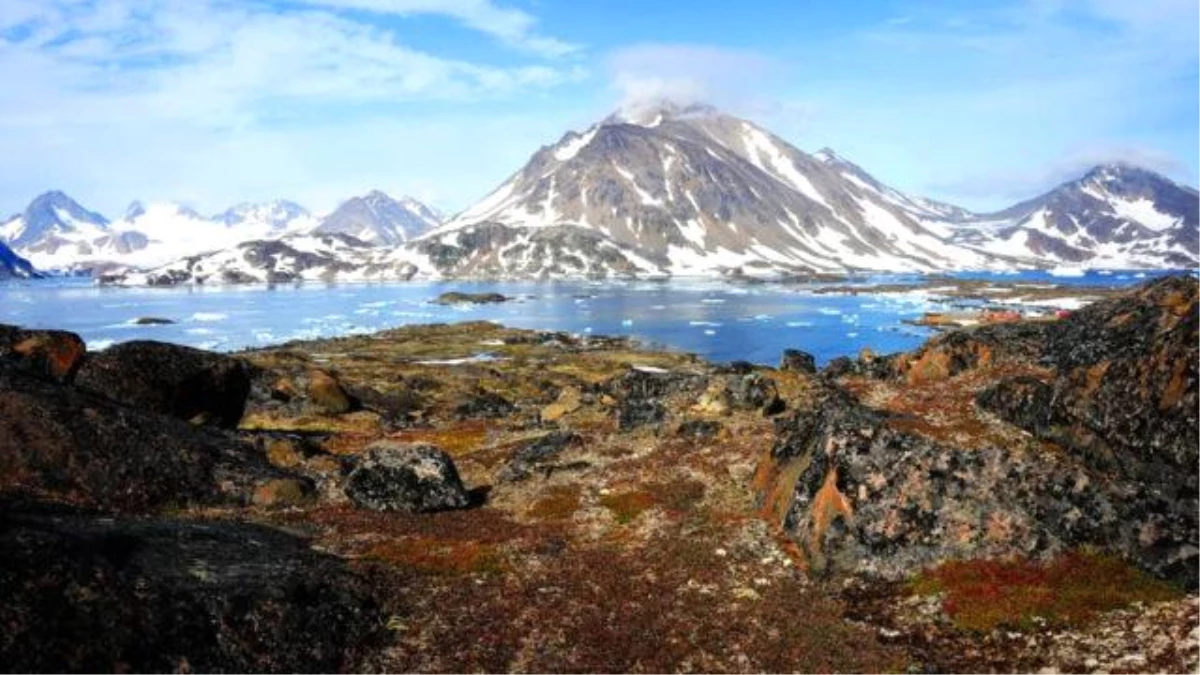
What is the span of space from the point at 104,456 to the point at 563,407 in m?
42.3

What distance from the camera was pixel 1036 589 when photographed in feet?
83.0

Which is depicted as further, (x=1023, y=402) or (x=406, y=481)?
(x=406, y=481)

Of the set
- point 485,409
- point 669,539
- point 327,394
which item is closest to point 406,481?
point 669,539

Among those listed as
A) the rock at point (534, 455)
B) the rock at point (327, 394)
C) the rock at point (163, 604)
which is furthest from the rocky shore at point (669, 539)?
the rock at point (327, 394)

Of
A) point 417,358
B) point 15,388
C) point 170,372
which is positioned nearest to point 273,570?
point 15,388

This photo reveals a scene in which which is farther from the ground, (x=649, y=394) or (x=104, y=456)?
(x=104, y=456)

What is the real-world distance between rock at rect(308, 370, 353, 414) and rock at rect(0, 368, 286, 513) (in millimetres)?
35856

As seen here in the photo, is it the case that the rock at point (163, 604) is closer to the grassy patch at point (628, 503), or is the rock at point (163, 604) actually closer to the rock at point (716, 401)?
the grassy patch at point (628, 503)

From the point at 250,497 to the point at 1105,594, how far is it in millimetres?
34630

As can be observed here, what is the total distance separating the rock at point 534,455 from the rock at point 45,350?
2664 cm

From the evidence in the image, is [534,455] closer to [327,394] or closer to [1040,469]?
[1040,469]

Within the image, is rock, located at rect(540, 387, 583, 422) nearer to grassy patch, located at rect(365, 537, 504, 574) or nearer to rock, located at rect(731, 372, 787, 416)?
rock, located at rect(731, 372, 787, 416)

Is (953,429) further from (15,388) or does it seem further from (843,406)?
(15,388)

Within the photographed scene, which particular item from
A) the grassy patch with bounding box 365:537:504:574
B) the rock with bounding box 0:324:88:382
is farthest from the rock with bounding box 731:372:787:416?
the rock with bounding box 0:324:88:382
